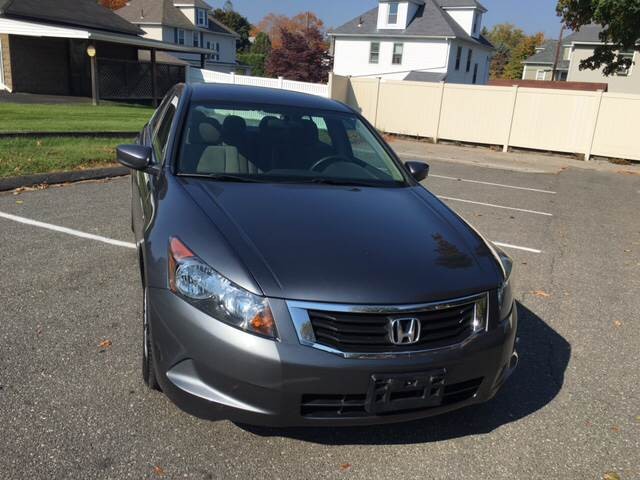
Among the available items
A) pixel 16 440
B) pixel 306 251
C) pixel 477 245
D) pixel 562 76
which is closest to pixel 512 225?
pixel 477 245

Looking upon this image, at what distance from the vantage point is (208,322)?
7.89 ft

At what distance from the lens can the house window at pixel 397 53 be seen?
3832 centimetres

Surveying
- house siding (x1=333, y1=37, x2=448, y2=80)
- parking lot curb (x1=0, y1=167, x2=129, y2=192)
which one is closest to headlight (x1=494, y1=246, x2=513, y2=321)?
parking lot curb (x1=0, y1=167, x2=129, y2=192)

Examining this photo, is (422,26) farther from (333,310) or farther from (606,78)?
(333,310)

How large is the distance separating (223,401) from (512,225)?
6.28 m

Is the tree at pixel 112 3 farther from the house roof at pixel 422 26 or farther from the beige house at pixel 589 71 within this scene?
the beige house at pixel 589 71

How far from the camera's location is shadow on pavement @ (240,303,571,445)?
9.17 feet

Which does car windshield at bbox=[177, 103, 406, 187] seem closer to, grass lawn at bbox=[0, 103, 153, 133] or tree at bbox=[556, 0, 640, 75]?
grass lawn at bbox=[0, 103, 153, 133]

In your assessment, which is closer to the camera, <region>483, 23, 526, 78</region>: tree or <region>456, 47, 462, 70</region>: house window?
<region>456, 47, 462, 70</region>: house window

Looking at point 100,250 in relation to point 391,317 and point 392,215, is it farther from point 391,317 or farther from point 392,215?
point 391,317

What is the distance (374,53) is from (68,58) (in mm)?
20955

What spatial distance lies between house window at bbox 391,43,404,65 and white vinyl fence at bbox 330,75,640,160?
18515 mm

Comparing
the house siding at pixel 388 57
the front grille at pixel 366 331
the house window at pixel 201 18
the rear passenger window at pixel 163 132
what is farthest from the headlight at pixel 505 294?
the house window at pixel 201 18

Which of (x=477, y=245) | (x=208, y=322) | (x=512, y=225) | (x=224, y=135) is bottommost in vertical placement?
(x=512, y=225)
